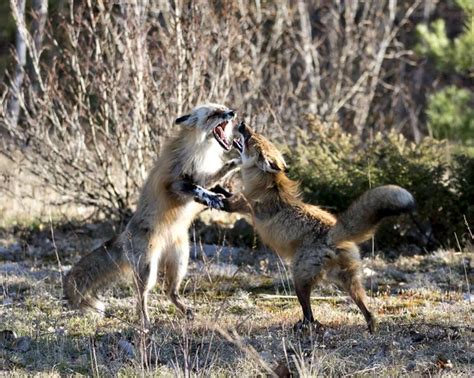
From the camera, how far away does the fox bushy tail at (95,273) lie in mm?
8664

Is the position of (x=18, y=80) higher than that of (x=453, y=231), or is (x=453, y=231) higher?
(x=18, y=80)

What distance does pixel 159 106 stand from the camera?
1190 centimetres

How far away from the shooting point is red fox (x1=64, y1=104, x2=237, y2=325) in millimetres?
8625

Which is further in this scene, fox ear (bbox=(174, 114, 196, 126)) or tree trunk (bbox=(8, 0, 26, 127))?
tree trunk (bbox=(8, 0, 26, 127))

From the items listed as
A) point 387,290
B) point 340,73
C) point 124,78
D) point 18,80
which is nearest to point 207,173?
point 387,290

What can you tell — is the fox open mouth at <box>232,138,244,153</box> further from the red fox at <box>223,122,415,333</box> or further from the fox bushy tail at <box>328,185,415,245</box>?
the fox bushy tail at <box>328,185,415,245</box>

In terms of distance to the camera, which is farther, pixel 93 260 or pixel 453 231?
pixel 453 231

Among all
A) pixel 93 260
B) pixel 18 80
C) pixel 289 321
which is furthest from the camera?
pixel 18 80

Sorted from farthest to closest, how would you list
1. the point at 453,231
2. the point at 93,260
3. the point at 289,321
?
the point at 453,231, the point at 93,260, the point at 289,321

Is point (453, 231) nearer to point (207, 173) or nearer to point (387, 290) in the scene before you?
point (387, 290)

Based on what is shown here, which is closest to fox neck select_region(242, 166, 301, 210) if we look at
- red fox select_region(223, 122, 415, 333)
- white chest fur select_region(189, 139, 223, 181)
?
red fox select_region(223, 122, 415, 333)

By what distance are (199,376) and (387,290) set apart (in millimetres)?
3750

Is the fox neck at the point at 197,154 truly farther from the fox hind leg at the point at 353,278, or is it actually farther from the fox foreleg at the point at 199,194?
the fox hind leg at the point at 353,278

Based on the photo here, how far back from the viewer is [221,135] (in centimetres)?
937
